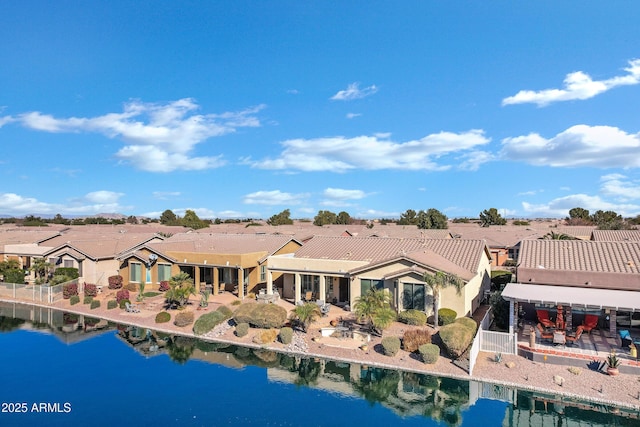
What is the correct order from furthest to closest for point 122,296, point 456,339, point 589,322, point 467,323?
point 122,296
point 467,323
point 589,322
point 456,339

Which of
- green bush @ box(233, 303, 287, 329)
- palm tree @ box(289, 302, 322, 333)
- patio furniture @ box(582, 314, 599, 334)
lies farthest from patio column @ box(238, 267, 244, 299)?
patio furniture @ box(582, 314, 599, 334)

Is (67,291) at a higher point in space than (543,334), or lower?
higher

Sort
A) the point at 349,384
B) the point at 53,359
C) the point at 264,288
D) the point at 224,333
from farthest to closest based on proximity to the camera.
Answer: the point at 264,288
the point at 224,333
the point at 53,359
the point at 349,384

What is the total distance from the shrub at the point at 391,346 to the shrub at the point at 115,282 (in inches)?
1132

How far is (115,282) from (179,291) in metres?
11.7

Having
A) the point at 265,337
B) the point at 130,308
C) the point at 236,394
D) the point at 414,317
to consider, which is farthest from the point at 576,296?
the point at 130,308

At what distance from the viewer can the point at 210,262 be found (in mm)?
38688

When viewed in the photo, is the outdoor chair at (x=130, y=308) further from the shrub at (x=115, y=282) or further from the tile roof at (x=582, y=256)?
the tile roof at (x=582, y=256)

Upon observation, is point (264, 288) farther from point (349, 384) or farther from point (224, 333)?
point (349, 384)

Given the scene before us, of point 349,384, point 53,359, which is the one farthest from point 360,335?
point 53,359

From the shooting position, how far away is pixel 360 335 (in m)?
26.7

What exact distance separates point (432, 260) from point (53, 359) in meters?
24.8

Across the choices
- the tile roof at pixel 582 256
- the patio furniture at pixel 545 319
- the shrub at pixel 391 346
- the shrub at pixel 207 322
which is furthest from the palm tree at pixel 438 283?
the shrub at pixel 207 322

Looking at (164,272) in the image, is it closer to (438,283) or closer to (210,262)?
(210,262)
